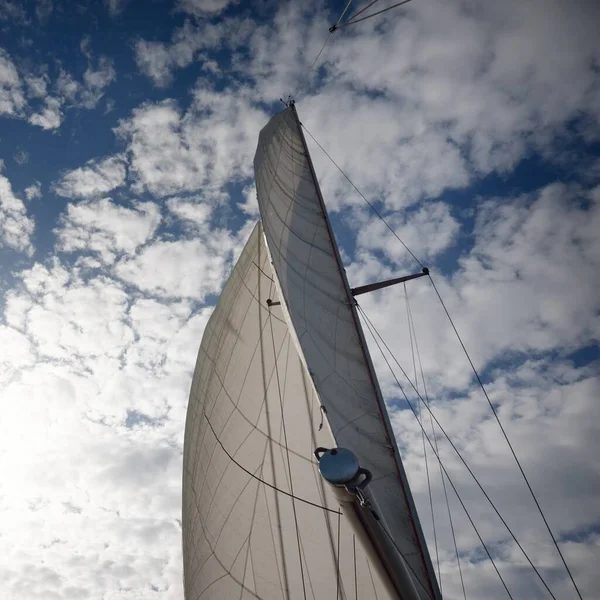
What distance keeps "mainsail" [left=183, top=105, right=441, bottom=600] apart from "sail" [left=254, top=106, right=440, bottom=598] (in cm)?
1

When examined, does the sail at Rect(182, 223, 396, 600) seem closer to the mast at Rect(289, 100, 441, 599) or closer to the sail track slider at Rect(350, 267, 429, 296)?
the mast at Rect(289, 100, 441, 599)

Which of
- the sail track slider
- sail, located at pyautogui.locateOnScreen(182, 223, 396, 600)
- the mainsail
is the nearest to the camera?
the mainsail

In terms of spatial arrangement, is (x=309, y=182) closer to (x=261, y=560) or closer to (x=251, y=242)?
(x=251, y=242)

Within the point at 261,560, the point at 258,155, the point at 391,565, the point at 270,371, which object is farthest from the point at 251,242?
the point at 391,565

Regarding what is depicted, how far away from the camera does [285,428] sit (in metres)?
4.62

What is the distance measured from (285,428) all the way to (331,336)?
54.0 inches

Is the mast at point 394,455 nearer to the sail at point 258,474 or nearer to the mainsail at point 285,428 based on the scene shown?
the mainsail at point 285,428

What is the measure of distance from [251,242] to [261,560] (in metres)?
4.27

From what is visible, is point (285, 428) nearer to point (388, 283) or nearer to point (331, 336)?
point (331, 336)

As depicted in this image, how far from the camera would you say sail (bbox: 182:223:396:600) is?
3869mm

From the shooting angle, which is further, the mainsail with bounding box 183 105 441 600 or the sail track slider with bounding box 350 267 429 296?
the sail track slider with bounding box 350 267 429 296

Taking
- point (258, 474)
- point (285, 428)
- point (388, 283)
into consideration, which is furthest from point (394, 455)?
point (388, 283)

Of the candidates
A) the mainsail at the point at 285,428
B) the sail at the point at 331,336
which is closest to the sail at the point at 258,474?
the mainsail at the point at 285,428

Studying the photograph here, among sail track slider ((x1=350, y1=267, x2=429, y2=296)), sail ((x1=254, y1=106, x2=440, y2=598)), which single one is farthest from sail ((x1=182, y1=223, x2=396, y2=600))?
sail track slider ((x1=350, y1=267, x2=429, y2=296))
